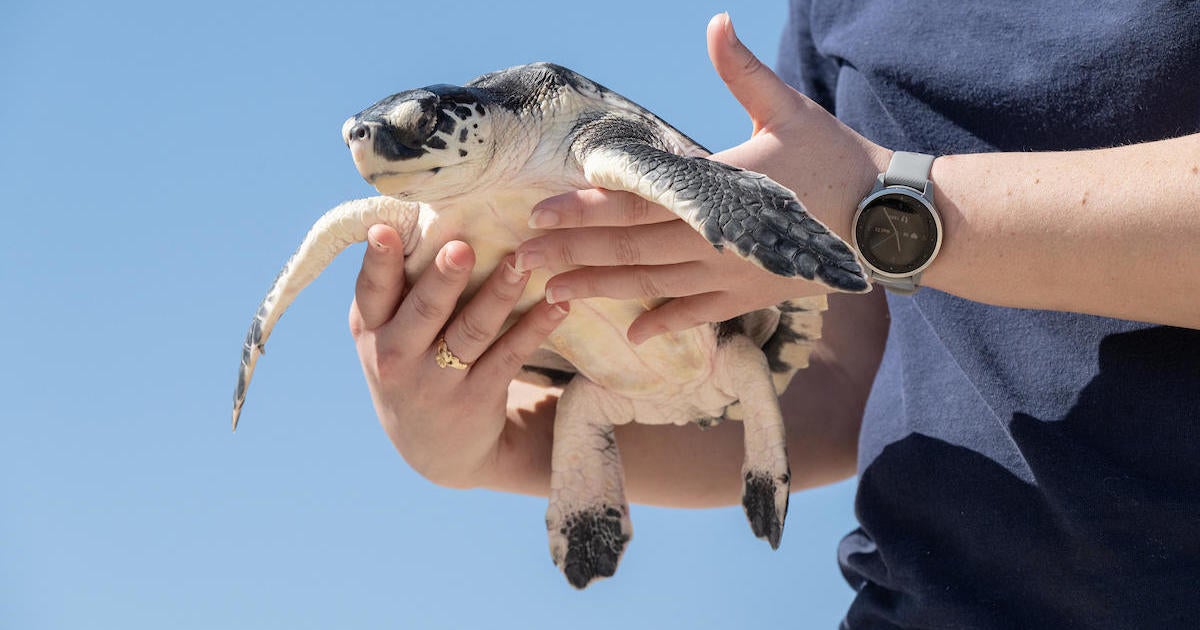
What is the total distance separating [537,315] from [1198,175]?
0.77 metres

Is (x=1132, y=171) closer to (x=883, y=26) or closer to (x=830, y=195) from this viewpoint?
(x=830, y=195)

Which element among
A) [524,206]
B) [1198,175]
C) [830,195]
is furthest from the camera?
[524,206]

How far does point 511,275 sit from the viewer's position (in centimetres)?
126

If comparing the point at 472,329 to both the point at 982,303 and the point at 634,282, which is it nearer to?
the point at 634,282

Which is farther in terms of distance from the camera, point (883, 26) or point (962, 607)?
point (883, 26)

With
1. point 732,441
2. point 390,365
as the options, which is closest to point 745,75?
point 390,365

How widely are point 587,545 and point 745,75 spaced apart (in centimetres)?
74

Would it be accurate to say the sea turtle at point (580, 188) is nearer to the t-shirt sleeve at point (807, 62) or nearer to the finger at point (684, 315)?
the finger at point (684, 315)

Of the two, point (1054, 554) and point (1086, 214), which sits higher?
point (1086, 214)

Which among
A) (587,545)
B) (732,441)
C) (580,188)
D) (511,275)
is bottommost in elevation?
(587,545)

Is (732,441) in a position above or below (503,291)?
below

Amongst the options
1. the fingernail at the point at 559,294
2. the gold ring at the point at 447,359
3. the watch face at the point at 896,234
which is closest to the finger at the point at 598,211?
the fingernail at the point at 559,294

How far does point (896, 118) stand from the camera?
1354 millimetres

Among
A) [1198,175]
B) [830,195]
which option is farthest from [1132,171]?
[830,195]
